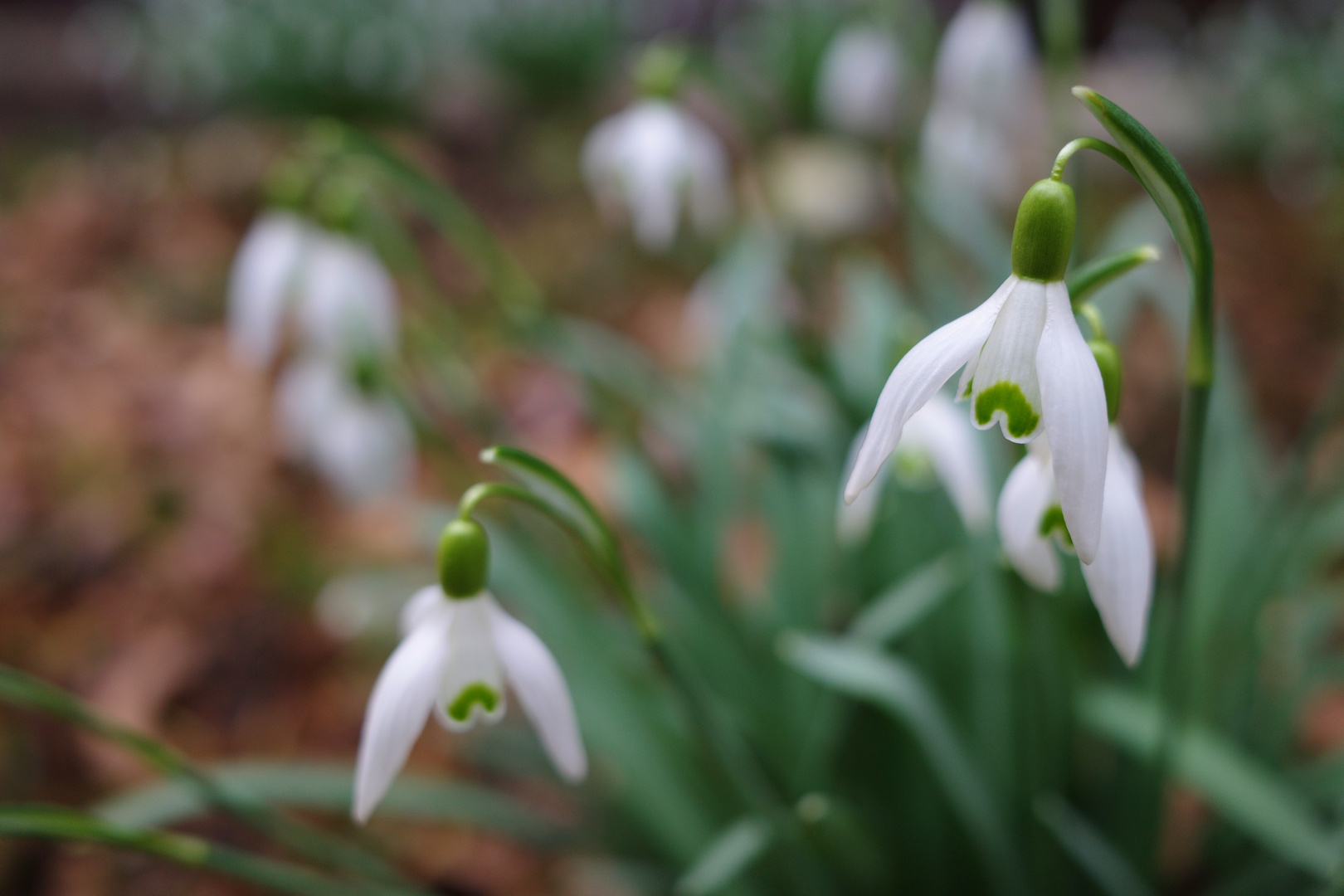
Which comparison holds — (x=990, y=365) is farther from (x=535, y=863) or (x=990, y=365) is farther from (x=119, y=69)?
(x=119, y=69)

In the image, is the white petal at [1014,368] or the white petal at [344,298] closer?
A: the white petal at [1014,368]

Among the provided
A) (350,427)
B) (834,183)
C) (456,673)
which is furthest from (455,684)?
(834,183)

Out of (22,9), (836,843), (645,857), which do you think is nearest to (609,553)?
(836,843)

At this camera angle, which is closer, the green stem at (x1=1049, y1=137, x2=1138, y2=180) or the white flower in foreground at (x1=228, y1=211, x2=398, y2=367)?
the green stem at (x1=1049, y1=137, x2=1138, y2=180)

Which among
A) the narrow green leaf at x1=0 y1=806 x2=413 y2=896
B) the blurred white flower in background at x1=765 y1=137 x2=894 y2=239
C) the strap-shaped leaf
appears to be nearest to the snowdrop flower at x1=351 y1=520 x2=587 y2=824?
the narrow green leaf at x1=0 y1=806 x2=413 y2=896

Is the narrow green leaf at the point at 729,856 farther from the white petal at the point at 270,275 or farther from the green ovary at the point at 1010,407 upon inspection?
the white petal at the point at 270,275

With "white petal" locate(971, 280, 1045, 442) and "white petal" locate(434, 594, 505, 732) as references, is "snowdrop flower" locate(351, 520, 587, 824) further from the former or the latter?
"white petal" locate(971, 280, 1045, 442)

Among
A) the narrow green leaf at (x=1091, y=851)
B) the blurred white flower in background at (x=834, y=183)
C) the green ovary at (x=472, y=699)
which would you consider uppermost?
the blurred white flower in background at (x=834, y=183)

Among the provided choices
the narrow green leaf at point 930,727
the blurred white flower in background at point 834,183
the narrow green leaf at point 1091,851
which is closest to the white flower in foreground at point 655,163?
the narrow green leaf at point 930,727
